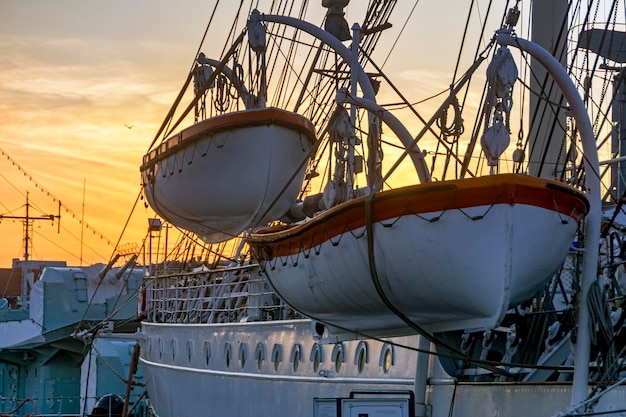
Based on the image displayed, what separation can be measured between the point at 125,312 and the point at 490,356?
110 feet

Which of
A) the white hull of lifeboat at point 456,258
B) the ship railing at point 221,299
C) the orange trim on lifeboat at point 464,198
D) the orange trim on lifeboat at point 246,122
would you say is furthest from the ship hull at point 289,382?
the orange trim on lifeboat at point 246,122

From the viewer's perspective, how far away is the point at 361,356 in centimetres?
1518

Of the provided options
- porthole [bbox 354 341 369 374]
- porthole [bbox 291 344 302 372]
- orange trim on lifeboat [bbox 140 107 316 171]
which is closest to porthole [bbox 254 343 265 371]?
porthole [bbox 291 344 302 372]

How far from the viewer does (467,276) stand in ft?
34.7

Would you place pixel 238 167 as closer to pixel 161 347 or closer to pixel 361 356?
pixel 361 356

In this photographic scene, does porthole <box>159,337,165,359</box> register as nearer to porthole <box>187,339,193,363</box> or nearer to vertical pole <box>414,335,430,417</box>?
porthole <box>187,339,193,363</box>

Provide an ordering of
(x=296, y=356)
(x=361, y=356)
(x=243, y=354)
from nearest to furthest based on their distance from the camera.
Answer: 1. (x=361, y=356)
2. (x=296, y=356)
3. (x=243, y=354)

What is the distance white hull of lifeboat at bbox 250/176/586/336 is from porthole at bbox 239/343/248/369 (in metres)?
7.23

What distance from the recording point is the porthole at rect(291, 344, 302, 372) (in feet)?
55.1

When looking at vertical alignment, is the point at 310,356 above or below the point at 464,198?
below

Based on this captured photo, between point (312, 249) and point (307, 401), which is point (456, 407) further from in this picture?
point (307, 401)

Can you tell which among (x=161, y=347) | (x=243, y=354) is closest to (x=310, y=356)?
(x=243, y=354)

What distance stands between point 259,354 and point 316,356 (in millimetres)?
2241

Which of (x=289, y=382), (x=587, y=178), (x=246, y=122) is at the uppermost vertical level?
(x=246, y=122)
